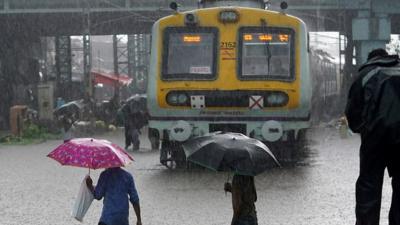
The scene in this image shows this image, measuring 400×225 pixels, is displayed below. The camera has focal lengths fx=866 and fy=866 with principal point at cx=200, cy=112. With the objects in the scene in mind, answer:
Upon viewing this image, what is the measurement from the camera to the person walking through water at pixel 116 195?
24.2 feet

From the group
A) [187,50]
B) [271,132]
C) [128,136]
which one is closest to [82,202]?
[271,132]

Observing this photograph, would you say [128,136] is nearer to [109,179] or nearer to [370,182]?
[109,179]

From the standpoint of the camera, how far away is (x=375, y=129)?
21.8ft

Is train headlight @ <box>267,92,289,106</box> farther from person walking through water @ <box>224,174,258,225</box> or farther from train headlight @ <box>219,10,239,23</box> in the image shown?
person walking through water @ <box>224,174,258,225</box>

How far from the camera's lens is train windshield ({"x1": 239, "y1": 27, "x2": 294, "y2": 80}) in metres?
15.2

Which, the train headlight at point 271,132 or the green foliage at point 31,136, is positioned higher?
the train headlight at point 271,132

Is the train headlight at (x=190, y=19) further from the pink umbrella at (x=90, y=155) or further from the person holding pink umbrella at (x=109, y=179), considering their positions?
the person holding pink umbrella at (x=109, y=179)

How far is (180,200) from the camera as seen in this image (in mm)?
12109

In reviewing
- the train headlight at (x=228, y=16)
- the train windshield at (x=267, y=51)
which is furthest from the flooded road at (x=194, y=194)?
the train headlight at (x=228, y=16)

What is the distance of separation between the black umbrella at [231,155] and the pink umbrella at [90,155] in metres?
0.66

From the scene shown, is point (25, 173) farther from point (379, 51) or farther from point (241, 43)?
point (379, 51)

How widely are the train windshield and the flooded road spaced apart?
1.90 metres

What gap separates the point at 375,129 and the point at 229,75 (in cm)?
854

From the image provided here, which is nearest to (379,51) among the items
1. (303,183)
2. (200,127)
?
(303,183)
